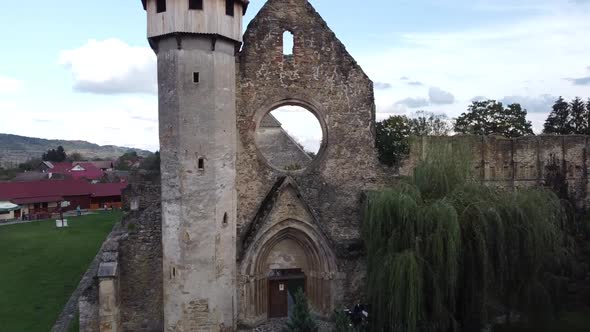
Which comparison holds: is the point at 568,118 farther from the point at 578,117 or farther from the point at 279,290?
the point at 279,290

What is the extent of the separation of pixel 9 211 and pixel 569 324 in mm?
47249

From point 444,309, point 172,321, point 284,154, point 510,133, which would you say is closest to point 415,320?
point 444,309

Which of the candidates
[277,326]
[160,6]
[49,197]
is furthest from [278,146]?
[49,197]

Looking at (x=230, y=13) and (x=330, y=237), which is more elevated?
(x=230, y=13)

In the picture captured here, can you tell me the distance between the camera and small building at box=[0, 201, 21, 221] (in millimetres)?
44938

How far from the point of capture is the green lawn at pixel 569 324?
51.4 ft

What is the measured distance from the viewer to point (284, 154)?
35969 mm

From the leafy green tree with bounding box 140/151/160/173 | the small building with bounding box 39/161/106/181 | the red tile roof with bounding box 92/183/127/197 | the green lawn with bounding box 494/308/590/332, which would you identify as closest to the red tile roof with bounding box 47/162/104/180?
the small building with bounding box 39/161/106/181

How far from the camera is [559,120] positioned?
41.0 meters

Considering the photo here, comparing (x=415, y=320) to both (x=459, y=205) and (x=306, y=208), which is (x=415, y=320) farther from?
(x=306, y=208)

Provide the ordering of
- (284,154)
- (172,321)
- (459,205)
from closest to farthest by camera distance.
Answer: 1. (459,205)
2. (172,321)
3. (284,154)

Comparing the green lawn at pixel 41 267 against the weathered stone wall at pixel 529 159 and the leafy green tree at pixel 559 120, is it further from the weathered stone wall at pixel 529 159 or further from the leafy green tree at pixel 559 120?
the leafy green tree at pixel 559 120

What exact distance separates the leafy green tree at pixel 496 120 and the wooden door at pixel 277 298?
2564cm

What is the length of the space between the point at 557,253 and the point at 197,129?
10897 mm
